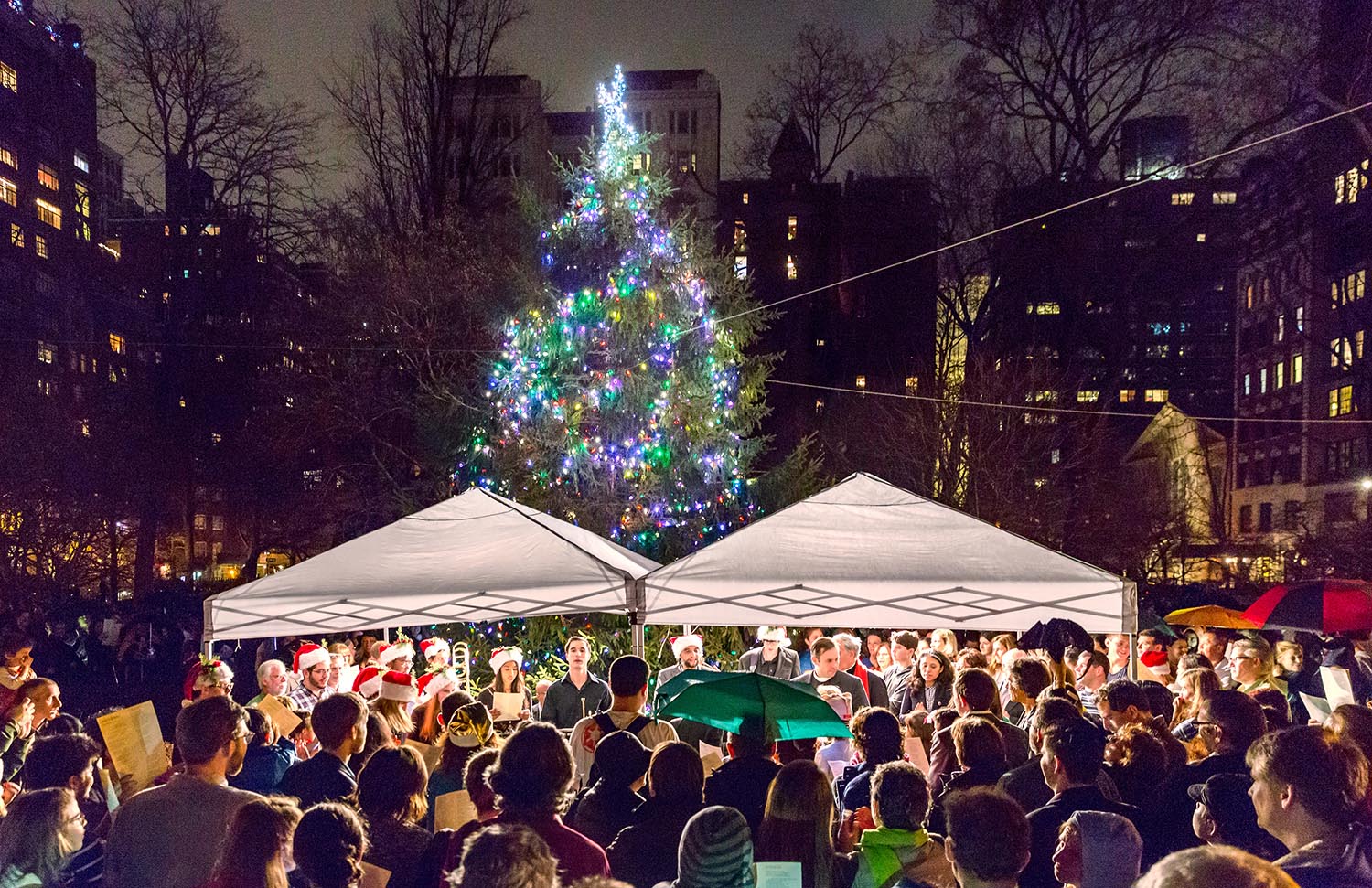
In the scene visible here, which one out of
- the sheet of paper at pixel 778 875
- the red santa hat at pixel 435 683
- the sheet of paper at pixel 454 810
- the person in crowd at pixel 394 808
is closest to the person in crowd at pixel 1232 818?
the sheet of paper at pixel 778 875

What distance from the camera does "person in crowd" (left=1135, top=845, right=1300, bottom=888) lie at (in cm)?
185

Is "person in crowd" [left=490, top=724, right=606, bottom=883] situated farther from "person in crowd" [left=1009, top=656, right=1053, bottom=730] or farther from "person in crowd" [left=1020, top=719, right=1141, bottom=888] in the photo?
"person in crowd" [left=1009, top=656, right=1053, bottom=730]

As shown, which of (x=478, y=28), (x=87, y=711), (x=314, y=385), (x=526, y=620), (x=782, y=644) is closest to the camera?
(x=782, y=644)

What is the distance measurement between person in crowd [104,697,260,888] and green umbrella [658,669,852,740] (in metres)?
1.97

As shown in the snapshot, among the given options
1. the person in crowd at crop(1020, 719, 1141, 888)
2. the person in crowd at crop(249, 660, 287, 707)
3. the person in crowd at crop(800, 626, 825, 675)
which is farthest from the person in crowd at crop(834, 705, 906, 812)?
the person in crowd at crop(800, 626, 825, 675)

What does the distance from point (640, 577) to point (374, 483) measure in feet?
69.4

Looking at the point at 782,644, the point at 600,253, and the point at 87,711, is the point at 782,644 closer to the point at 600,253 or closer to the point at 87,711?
the point at 600,253

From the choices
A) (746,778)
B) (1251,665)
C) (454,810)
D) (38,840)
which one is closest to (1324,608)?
(1251,665)

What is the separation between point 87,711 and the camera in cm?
1602

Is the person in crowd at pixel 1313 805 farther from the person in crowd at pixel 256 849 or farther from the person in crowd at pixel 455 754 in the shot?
the person in crowd at pixel 455 754

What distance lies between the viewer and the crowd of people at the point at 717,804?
3082mm

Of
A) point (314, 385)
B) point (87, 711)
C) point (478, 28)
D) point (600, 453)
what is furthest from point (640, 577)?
point (478, 28)

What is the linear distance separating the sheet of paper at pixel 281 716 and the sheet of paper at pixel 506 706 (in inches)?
51.3

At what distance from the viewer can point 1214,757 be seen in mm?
4734
